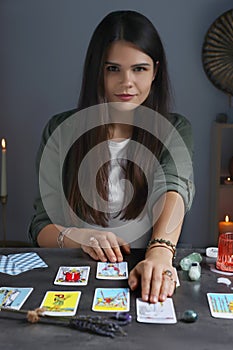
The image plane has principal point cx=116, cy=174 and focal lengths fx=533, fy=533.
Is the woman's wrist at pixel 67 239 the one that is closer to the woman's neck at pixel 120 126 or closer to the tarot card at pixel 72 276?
the tarot card at pixel 72 276

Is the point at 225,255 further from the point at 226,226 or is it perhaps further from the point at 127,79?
the point at 226,226

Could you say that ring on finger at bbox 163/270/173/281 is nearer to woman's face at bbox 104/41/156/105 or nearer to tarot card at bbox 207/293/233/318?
tarot card at bbox 207/293/233/318

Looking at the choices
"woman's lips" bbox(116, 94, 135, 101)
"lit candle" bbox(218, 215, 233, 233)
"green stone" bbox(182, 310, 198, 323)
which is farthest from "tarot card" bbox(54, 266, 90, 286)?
"lit candle" bbox(218, 215, 233, 233)

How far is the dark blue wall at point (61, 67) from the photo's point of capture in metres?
3.51

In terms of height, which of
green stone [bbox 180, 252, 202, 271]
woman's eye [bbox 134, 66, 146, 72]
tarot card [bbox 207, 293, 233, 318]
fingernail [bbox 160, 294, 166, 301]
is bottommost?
tarot card [bbox 207, 293, 233, 318]

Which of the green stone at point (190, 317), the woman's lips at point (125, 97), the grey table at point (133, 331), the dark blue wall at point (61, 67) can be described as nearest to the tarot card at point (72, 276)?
the grey table at point (133, 331)

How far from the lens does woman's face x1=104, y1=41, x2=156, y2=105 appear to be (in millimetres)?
1618

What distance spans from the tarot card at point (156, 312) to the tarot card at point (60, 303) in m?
0.14

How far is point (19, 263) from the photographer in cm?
138

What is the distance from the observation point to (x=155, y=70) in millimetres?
1749

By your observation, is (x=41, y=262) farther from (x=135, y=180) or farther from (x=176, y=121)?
(x=176, y=121)

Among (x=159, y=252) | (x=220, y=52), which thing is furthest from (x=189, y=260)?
(x=220, y=52)

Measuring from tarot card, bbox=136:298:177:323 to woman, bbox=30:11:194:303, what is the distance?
0.38m

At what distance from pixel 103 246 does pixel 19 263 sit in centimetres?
22
